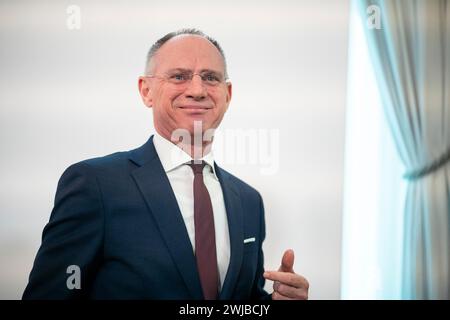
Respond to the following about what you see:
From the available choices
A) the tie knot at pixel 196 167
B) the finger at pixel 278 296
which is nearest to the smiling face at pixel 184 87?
the tie knot at pixel 196 167

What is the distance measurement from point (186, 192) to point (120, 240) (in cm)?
27

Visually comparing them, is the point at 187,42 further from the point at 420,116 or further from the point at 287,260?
the point at 420,116

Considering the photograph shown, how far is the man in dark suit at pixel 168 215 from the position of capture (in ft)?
4.49

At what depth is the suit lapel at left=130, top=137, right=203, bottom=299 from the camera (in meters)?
1.41

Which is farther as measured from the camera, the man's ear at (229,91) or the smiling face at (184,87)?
the man's ear at (229,91)

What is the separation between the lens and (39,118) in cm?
160

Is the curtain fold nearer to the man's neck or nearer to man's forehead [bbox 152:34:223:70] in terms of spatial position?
man's forehead [bbox 152:34:223:70]

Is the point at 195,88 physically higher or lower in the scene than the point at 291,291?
higher

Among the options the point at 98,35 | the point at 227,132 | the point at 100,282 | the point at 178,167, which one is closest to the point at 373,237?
the point at 227,132

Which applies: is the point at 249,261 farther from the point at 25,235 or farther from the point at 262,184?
the point at 25,235

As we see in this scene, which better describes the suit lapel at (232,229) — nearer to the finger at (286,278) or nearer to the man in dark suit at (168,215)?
the man in dark suit at (168,215)

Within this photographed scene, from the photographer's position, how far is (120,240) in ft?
4.58

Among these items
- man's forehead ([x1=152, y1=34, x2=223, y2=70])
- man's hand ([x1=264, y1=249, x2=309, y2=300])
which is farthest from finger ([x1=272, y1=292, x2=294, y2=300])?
man's forehead ([x1=152, y1=34, x2=223, y2=70])

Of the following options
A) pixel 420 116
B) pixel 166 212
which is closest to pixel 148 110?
pixel 166 212
